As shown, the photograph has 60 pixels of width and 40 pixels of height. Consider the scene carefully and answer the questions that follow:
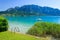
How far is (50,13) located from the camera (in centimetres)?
3066

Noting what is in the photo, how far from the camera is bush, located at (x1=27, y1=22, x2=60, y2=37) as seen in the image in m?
11.9

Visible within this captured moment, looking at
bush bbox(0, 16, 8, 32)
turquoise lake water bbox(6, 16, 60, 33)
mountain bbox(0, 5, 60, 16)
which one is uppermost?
mountain bbox(0, 5, 60, 16)

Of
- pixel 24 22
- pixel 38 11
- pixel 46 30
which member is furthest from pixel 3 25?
pixel 38 11

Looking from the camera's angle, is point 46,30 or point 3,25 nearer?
point 46,30

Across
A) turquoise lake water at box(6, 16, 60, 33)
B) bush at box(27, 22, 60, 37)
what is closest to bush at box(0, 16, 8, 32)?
turquoise lake water at box(6, 16, 60, 33)

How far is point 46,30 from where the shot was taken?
1223 cm

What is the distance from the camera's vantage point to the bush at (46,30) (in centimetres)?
1188

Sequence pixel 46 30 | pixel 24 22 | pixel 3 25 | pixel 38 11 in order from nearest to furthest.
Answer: pixel 46 30 < pixel 3 25 < pixel 24 22 < pixel 38 11

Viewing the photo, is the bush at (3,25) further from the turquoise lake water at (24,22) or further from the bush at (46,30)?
the bush at (46,30)

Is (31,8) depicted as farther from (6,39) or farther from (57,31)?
(6,39)

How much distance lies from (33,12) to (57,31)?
18.5 meters

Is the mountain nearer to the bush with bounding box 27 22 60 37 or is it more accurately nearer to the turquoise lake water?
the turquoise lake water

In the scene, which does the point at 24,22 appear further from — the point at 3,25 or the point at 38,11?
the point at 3,25

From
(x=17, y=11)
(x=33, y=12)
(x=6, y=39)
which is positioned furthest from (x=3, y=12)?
(x=6, y=39)
